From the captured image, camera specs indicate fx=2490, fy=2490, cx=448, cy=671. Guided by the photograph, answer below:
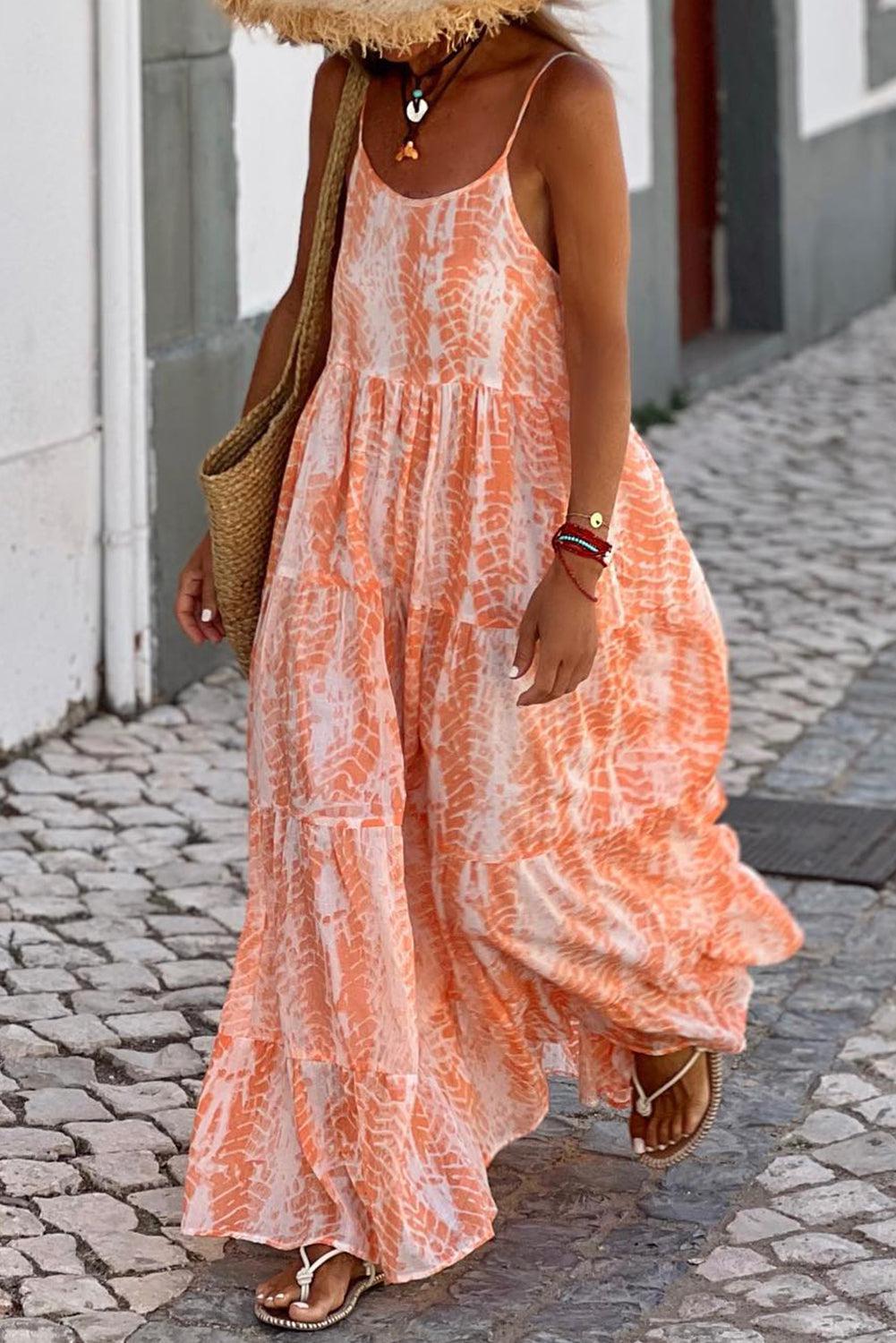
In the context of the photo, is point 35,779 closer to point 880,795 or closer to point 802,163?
point 880,795

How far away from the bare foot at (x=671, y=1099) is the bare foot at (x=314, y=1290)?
551 mm

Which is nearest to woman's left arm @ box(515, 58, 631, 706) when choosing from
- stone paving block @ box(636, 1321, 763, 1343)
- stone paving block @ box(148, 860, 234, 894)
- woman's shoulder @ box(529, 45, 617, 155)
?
woman's shoulder @ box(529, 45, 617, 155)

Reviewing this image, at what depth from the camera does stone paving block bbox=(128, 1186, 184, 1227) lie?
3.60 m

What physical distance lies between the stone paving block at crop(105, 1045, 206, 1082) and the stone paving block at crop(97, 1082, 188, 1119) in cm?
3

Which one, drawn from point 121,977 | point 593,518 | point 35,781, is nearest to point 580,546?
point 593,518

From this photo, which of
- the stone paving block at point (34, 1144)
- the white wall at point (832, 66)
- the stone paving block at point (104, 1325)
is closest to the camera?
the stone paving block at point (104, 1325)

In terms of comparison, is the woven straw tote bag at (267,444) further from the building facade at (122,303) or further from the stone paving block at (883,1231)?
the building facade at (122,303)

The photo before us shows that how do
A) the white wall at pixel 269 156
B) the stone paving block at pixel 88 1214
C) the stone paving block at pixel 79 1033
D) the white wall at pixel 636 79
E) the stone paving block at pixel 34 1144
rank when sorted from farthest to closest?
the white wall at pixel 636 79 → the white wall at pixel 269 156 → the stone paving block at pixel 79 1033 → the stone paving block at pixel 34 1144 → the stone paving block at pixel 88 1214

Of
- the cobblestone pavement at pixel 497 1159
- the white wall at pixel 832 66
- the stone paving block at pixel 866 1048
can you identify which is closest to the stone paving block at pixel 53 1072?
the cobblestone pavement at pixel 497 1159

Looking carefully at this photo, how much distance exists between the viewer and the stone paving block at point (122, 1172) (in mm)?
3701

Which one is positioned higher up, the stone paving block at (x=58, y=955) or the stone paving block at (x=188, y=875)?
the stone paving block at (x=188, y=875)

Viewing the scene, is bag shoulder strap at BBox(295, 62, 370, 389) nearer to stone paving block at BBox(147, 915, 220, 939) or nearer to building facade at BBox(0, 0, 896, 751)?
stone paving block at BBox(147, 915, 220, 939)

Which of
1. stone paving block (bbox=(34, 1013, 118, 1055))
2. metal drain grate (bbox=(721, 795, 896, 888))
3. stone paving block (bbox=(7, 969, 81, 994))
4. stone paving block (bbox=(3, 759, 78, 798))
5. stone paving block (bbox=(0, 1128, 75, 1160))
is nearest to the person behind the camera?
stone paving block (bbox=(0, 1128, 75, 1160))

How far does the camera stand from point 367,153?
3.30 meters
